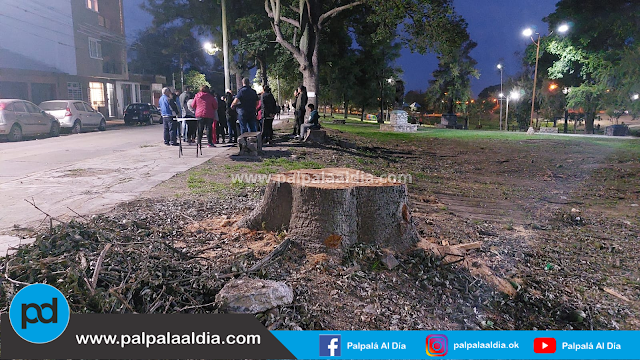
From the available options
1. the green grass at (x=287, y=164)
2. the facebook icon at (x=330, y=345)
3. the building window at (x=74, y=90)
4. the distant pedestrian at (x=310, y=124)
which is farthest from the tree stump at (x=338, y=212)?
the building window at (x=74, y=90)

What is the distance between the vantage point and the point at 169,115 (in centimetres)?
1380

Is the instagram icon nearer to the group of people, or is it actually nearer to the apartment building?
the group of people

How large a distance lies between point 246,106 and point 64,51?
21.7 m

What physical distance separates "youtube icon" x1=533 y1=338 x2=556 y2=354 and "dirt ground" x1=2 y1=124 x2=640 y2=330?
623mm

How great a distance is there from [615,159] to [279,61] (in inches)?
642

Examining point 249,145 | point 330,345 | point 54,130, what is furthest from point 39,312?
point 54,130

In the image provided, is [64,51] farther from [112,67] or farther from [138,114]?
[112,67]

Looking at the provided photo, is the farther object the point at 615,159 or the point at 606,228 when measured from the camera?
the point at 615,159

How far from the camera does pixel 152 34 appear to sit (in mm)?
50281

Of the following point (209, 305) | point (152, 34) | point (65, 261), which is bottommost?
point (209, 305)

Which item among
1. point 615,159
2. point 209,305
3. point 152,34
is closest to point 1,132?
point 209,305

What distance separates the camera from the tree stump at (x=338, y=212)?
4.05 metres

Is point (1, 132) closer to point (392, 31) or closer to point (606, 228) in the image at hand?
point (392, 31)

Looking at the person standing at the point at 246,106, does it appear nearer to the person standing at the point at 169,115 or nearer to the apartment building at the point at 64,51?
the person standing at the point at 169,115
